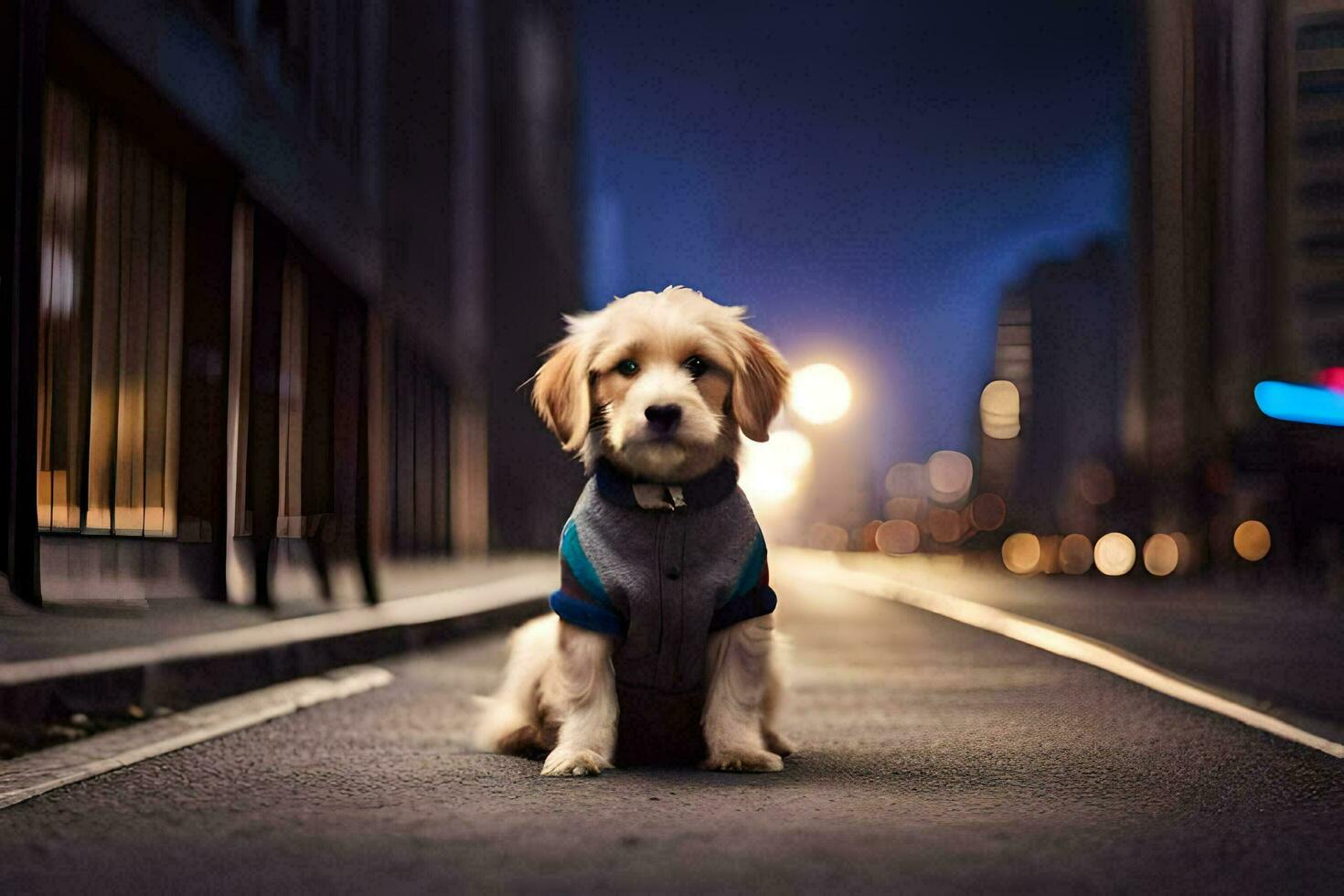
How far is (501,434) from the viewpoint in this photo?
148 ft

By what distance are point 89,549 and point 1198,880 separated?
875cm

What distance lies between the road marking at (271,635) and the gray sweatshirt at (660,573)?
2.13 m

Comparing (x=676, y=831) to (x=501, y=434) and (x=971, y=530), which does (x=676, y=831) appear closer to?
(x=501, y=434)

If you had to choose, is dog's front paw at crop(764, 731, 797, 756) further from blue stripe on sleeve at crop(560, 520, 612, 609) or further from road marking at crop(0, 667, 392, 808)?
road marking at crop(0, 667, 392, 808)

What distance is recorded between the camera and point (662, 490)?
4.62 metres

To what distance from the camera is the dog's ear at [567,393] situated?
477 cm

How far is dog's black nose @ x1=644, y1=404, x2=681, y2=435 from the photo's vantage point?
444 cm

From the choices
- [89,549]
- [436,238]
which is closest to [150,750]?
[89,549]

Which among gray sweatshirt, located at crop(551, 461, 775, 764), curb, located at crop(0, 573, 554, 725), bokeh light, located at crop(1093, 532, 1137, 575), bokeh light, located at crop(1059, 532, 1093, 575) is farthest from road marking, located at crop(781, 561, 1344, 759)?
bokeh light, located at crop(1059, 532, 1093, 575)

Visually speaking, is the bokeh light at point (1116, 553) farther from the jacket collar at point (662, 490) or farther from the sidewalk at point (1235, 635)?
the jacket collar at point (662, 490)

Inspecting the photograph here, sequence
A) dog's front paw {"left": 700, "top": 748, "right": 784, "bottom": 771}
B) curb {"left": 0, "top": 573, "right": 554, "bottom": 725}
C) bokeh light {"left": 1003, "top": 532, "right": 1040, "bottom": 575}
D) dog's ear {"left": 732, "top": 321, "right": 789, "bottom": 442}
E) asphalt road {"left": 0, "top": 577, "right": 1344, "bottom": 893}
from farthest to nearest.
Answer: bokeh light {"left": 1003, "top": 532, "right": 1040, "bottom": 575} → curb {"left": 0, "top": 573, "right": 554, "bottom": 725} → dog's ear {"left": 732, "top": 321, "right": 789, "bottom": 442} → dog's front paw {"left": 700, "top": 748, "right": 784, "bottom": 771} → asphalt road {"left": 0, "top": 577, "right": 1344, "bottom": 893}

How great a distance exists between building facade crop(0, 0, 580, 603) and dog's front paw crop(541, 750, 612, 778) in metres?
4.22

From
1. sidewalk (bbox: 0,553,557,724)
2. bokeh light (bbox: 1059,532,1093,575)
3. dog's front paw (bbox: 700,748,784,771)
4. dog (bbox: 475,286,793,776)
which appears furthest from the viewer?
bokeh light (bbox: 1059,532,1093,575)

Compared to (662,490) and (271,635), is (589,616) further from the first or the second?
(271,635)
